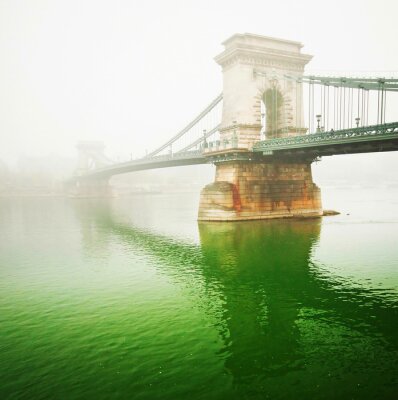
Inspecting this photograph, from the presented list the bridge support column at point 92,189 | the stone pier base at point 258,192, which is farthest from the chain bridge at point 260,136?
the bridge support column at point 92,189

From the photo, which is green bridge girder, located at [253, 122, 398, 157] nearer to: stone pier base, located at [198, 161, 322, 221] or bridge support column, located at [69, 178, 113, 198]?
stone pier base, located at [198, 161, 322, 221]

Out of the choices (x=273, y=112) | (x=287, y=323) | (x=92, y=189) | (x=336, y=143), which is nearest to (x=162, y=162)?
(x=273, y=112)

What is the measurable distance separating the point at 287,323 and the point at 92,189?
273 feet

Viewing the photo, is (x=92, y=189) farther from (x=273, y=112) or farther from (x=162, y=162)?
(x=273, y=112)

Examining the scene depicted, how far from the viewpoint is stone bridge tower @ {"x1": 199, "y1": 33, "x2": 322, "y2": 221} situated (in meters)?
33.8

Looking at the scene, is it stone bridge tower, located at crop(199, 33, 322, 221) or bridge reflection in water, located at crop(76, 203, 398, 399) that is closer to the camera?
bridge reflection in water, located at crop(76, 203, 398, 399)

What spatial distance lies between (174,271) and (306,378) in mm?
10453

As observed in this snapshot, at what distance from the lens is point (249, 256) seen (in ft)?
67.5

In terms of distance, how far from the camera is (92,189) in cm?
8956

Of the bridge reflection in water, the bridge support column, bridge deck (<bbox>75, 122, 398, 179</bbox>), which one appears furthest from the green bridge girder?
the bridge support column

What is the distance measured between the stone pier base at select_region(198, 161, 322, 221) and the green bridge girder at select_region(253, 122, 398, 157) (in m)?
2.77

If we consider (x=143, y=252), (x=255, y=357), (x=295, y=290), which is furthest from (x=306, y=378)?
(x=143, y=252)

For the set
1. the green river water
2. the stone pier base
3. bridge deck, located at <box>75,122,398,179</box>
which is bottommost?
the green river water

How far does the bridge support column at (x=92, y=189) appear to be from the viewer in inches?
3501
